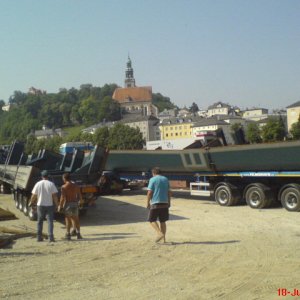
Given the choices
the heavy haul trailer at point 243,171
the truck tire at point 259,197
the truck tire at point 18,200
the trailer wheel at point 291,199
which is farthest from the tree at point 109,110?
the trailer wheel at point 291,199

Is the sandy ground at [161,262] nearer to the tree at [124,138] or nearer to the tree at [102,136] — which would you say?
the tree at [124,138]

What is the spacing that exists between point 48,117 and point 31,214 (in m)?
177

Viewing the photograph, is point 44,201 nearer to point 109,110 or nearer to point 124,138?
→ point 124,138

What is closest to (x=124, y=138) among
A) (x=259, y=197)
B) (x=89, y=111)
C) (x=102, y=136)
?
(x=102, y=136)

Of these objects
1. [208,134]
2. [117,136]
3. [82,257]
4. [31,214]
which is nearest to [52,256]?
[82,257]

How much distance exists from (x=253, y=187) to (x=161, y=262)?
8828 millimetres

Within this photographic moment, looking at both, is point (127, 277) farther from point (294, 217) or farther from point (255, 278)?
point (294, 217)

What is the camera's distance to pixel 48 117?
186875 millimetres

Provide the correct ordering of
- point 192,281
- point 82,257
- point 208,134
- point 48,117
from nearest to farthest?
point 192,281
point 82,257
point 208,134
point 48,117

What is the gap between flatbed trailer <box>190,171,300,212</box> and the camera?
15.1m

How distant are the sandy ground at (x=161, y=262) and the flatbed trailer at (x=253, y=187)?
160 centimetres

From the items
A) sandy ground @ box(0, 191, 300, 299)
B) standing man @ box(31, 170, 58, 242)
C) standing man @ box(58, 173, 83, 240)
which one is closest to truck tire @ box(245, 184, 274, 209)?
sandy ground @ box(0, 191, 300, 299)

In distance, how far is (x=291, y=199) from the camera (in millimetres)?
15062

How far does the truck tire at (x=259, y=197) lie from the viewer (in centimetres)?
1577
